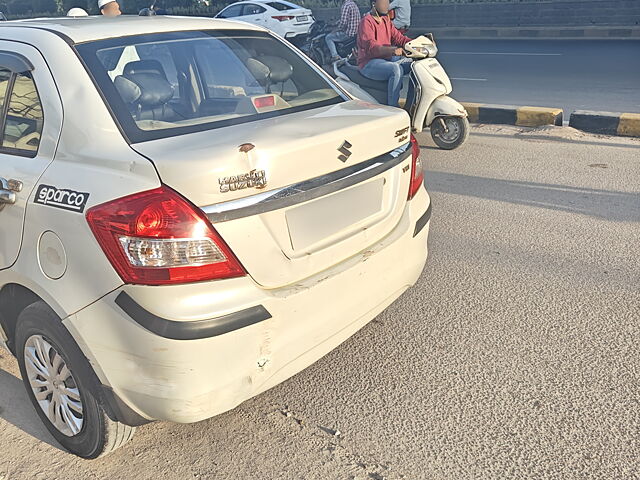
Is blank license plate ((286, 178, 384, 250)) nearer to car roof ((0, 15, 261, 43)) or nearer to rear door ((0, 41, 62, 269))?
rear door ((0, 41, 62, 269))

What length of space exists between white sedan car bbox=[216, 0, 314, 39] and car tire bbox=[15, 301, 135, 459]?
675 inches

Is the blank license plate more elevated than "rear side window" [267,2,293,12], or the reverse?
the blank license plate

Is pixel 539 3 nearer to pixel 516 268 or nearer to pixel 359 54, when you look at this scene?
pixel 359 54

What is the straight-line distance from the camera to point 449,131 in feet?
25.0

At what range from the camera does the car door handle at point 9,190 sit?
8.91 ft

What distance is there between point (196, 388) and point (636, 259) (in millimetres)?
3185

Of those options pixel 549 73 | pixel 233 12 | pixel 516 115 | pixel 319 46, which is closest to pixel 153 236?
pixel 516 115

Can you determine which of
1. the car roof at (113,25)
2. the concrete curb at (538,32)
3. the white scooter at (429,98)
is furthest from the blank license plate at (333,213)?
the concrete curb at (538,32)

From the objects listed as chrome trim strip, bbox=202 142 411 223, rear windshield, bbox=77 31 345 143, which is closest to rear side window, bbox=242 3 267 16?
rear windshield, bbox=77 31 345 143

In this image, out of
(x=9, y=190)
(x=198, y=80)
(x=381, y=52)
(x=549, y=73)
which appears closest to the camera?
(x=9, y=190)

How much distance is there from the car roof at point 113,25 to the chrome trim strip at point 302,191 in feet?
3.73

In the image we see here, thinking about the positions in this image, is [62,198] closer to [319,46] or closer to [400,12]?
[400,12]

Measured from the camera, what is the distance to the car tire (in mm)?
2578

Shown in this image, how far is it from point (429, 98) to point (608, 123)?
87.7 inches
